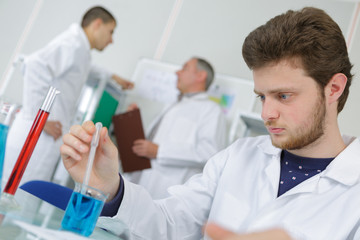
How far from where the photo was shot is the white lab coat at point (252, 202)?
0.78m

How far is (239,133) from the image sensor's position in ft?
7.27

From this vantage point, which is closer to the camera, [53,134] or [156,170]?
[53,134]

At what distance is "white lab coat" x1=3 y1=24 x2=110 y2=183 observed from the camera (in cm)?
190

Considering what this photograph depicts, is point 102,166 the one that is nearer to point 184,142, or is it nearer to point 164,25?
point 184,142

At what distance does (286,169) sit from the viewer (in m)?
0.98

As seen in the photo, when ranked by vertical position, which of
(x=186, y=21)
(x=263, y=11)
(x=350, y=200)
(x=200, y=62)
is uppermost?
(x=263, y=11)

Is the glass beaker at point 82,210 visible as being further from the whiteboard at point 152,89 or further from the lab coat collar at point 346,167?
the whiteboard at point 152,89

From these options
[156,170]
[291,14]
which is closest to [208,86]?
[156,170]

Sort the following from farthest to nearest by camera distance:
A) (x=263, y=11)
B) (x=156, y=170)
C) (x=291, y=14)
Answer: (x=263, y=11) < (x=156, y=170) < (x=291, y=14)

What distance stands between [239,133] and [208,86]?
402mm

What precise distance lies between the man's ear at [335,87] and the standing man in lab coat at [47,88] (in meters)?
1.46

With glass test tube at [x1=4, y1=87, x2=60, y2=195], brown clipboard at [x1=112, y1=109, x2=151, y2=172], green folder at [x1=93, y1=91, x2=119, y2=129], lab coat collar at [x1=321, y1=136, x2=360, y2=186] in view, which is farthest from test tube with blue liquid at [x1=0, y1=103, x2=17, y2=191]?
green folder at [x1=93, y1=91, x2=119, y2=129]

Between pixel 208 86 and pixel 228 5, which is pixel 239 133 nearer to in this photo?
pixel 208 86

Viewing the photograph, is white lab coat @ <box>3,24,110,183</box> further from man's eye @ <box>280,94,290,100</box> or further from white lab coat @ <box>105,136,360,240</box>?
man's eye @ <box>280,94,290,100</box>
